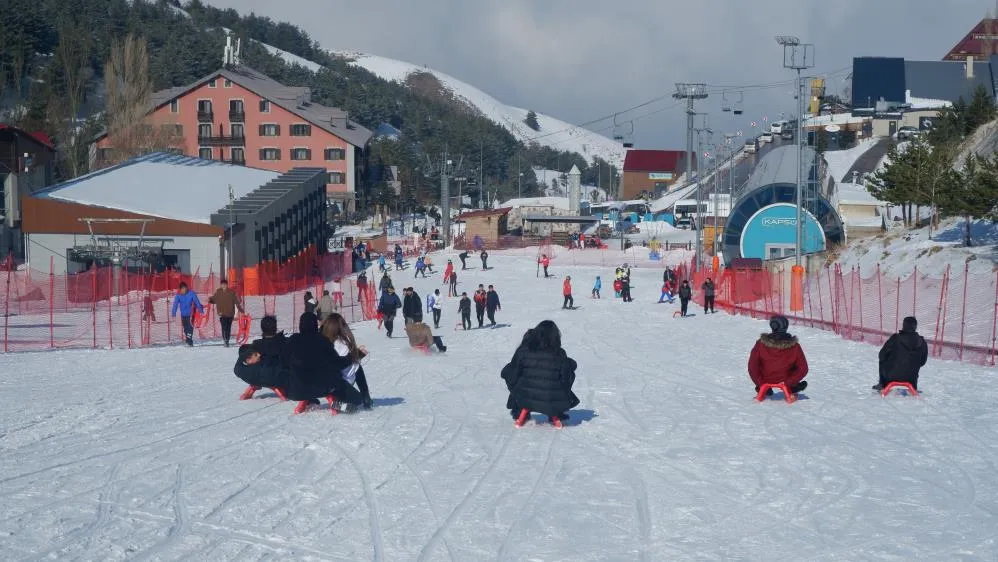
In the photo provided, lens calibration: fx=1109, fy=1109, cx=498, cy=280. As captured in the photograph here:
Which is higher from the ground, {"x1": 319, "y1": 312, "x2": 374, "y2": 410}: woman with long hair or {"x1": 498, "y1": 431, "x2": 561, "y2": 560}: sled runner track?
{"x1": 319, "y1": 312, "x2": 374, "y2": 410}: woman with long hair

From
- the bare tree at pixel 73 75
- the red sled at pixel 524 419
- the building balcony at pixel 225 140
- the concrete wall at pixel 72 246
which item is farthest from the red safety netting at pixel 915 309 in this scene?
the building balcony at pixel 225 140

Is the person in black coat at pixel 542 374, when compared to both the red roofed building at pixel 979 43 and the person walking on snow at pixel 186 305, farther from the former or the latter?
the red roofed building at pixel 979 43

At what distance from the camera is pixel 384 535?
738 centimetres

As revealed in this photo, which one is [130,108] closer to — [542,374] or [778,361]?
[778,361]

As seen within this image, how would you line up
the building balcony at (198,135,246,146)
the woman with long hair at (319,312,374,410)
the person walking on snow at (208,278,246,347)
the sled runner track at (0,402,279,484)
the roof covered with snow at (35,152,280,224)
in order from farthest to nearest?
1. the building balcony at (198,135,246,146)
2. the roof covered with snow at (35,152,280,224)
3. the person walking on snow at (208,278,246,347)
4. the woman with long hair at (319,312,374,410)
5. the sled runner track at (0,402,279,484)

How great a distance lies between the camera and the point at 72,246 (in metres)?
44.9

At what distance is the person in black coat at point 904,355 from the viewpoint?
13.5 meters

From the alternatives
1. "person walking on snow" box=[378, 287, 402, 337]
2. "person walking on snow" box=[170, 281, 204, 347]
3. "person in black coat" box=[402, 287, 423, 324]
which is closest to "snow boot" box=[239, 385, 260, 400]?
"person walking on snow" box=[170, 281, 204, 347]

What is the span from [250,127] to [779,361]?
262 ft

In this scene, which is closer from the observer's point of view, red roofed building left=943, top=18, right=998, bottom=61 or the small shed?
the small shed

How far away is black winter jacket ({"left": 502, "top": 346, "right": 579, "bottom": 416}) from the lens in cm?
1120

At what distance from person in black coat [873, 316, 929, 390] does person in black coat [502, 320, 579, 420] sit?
4.65 metres

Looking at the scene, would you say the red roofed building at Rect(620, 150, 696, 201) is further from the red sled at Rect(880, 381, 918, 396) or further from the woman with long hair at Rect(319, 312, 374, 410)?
the woman with long hair at Rect(319, 312, 374, 410)

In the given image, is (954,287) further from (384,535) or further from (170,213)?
(170,213)
